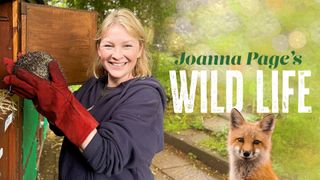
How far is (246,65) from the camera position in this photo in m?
3.68

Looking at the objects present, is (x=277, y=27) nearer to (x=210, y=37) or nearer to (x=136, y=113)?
(x=210, y=37)

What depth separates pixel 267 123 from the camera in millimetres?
3596

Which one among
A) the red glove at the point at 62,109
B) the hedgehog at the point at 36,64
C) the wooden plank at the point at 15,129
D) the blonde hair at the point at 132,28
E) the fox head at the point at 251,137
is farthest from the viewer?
the fox head at the point at 251,137

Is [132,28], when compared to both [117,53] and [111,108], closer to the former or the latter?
[117,53]

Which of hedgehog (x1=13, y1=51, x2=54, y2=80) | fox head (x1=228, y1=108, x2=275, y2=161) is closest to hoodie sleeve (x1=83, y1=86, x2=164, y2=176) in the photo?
hedgehog (x1=13, y1=51, x2=54, y2=80)

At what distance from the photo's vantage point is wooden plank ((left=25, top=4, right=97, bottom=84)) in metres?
1.72

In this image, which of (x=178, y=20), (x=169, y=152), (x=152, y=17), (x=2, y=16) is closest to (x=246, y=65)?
(x=178, y=20)

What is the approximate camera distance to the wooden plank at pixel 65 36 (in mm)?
1720

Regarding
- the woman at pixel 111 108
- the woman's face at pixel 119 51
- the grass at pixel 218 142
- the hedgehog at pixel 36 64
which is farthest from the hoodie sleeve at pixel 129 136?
the grass at pixel 218 142

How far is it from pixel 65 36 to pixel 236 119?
2.14 metres

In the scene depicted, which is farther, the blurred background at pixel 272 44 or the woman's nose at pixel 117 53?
the blurred background at pixel 272 44

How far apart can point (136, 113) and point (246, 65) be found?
101 inches

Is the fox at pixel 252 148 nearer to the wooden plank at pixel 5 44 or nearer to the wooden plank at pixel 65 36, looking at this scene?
the wooden plank at pixel 65 36

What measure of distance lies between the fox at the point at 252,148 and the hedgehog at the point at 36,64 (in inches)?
98.8
